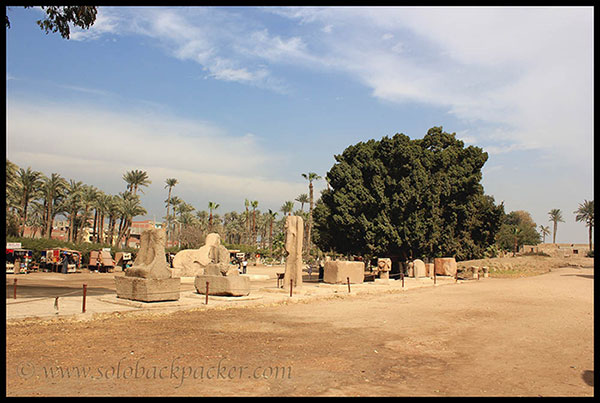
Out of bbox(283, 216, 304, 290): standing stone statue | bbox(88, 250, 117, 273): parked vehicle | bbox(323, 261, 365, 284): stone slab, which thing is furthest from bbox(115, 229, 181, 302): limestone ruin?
bbox(88, 250, 117, 273): parked vehicle

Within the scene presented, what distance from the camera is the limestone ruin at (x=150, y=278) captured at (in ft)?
43.4

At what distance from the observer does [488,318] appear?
12.5m

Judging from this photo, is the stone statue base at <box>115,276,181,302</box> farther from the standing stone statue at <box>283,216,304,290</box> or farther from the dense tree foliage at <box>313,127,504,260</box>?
the dense tree foliage at <box>313,127,504,260</box>

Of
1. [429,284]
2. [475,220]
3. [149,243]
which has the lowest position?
[429,284]

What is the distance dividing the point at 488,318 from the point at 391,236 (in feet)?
60.3

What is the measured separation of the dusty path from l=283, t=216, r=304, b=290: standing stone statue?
7.18 m

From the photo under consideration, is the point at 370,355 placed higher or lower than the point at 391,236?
lower

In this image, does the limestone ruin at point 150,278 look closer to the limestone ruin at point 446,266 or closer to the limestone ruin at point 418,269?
the limestone ruin at point 418,269

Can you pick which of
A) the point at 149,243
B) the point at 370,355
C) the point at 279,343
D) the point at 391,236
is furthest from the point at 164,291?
the point at 391,236

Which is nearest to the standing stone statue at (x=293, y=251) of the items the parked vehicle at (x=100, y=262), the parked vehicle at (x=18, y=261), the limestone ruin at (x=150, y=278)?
the limestone ruin at (x=150, y=278)

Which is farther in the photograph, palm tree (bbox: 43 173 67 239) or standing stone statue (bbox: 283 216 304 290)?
palm tree (bbox: 43 173 67 239)

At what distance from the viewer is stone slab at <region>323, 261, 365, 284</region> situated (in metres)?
→ 23.3
